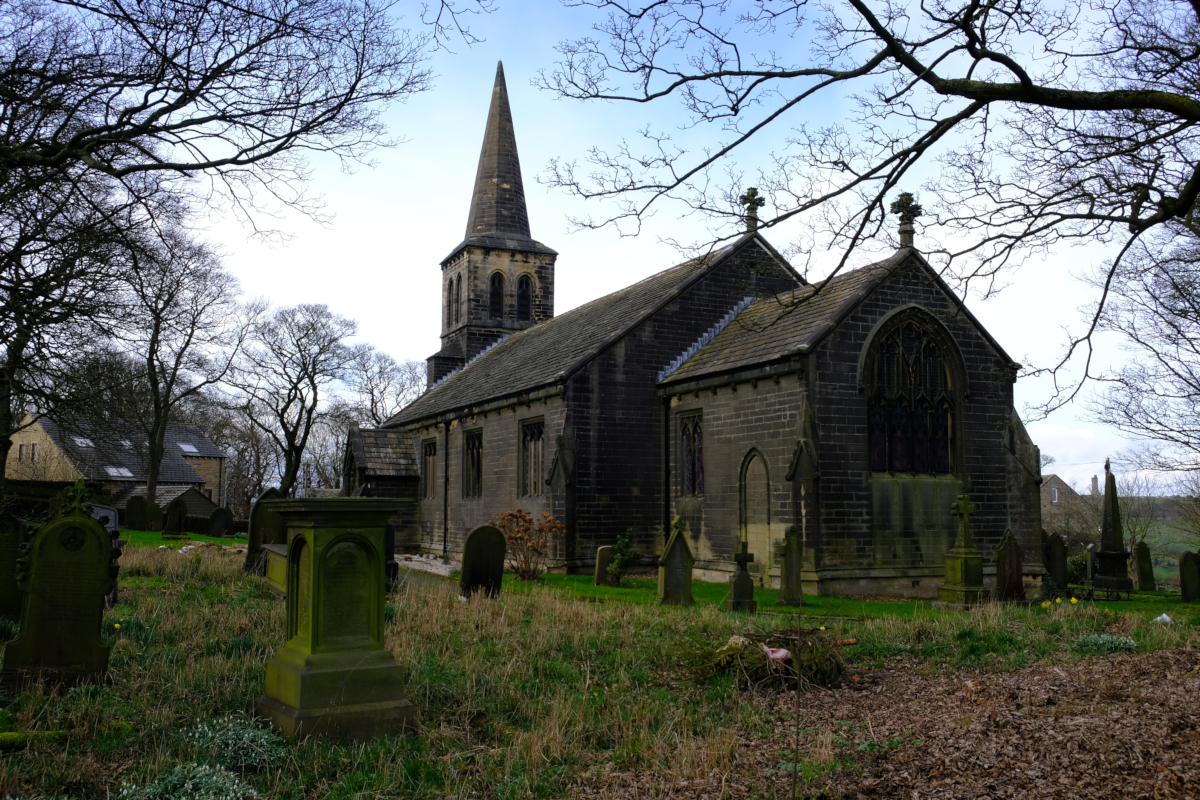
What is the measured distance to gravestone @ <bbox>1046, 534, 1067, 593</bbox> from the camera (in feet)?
62.2

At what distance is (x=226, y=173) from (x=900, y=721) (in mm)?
7844

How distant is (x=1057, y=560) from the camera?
62.6 ft

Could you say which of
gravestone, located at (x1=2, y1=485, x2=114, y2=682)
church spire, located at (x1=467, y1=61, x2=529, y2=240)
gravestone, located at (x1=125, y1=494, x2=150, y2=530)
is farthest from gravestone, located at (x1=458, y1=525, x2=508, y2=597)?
gravestone, located at (x1=125, y1=494, x2=150, y2=530)

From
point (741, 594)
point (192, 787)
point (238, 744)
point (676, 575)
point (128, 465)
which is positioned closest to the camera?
point (192, 787)

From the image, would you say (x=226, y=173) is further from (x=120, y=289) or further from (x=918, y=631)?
(x=918, y=631)

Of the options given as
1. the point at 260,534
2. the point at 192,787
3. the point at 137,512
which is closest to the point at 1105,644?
the point at 192,787

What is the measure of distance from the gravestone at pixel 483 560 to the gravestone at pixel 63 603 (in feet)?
23.1

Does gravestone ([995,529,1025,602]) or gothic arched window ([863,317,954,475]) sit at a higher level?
gothic arched window ([863,317,954,475])

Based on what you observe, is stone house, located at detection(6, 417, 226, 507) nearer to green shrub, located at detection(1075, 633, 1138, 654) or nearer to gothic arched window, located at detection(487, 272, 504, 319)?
gothic arched window, located at detection(487, 272, 504, 319)

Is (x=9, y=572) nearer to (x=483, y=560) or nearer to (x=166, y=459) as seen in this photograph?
(x=483, y=560)

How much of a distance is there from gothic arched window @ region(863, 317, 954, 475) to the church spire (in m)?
21.7

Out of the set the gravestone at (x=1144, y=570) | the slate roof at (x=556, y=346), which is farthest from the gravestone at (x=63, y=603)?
the gravestone at (x=1144, y=570)

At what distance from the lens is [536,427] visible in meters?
23.1

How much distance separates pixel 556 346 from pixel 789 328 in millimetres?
8803
